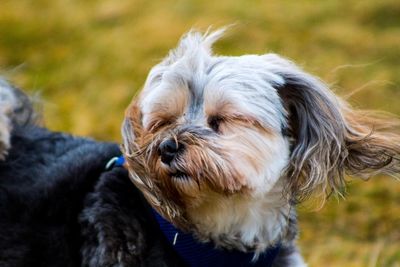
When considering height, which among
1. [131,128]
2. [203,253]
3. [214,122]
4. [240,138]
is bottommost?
[203,253]

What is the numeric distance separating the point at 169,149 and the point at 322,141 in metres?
0.69

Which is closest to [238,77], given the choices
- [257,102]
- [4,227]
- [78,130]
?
[257,102]

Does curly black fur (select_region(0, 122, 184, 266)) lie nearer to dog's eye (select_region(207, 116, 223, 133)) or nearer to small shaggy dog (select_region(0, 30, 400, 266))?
small shaggy dog (select_region(0, 30, 400, 266))

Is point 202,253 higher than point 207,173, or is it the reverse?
point 207,173

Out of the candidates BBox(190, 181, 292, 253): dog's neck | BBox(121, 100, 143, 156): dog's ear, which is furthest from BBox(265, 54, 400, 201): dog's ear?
BBox(121, 100, 143, 156): dog's ear

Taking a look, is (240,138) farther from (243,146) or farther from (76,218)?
(76,218)

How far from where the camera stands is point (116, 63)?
8.30 m

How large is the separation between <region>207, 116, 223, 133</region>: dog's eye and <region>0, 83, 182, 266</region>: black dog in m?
0.50

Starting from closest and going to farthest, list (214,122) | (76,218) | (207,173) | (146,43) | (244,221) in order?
(207,173) < (214,122) < (244,221) < (76,218) < (146,43)

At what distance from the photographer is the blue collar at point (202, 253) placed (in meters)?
3.61

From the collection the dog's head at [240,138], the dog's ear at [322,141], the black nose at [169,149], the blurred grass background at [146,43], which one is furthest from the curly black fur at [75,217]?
the blurred grass background at [146,43]

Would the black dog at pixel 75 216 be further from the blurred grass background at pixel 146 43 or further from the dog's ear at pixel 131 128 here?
the blurred grass background at pixel 146 43

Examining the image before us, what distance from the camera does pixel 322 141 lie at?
3613 millimetres

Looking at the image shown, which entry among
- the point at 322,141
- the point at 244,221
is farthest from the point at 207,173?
the point at 322,141
